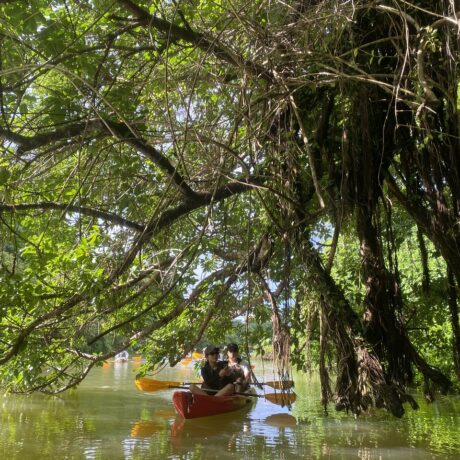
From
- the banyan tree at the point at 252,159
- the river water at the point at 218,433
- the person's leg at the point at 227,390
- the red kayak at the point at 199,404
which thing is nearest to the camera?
the banyan tree at the point at 252,159

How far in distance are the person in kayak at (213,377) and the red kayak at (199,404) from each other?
0.53 feet

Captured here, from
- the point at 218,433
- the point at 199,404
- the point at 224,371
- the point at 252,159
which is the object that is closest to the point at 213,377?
the point at 224,371

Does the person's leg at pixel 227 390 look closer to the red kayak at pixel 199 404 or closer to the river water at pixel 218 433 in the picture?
the red kayak at pixel 199 404

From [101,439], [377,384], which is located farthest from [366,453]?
[101,439]

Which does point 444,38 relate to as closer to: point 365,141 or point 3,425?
point 365,141

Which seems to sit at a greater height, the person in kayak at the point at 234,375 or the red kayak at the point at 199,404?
the person in kayak at the point at 234,375

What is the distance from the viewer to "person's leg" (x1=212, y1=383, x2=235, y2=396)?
791 centimetres

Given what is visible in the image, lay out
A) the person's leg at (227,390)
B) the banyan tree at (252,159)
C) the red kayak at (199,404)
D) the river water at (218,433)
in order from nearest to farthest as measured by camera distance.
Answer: the banyan tree at (252,159) < the river water at (218,433) < the red kayak at (199,404) < the person's leg at (227,390)

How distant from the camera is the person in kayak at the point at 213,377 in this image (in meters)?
7.95

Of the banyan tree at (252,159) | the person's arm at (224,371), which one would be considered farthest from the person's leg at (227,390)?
the banyan tree at (252,159)

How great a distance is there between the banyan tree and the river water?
124cm

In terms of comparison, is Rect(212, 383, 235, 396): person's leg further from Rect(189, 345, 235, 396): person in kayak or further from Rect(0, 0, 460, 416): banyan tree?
Rect(0, 0, 460, 416): banyan tree

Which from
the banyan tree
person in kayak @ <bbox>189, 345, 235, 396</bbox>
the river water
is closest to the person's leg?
person in kayak @ <bbox>189, 345, 235, 396</bbox>

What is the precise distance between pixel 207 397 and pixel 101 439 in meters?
1.78
